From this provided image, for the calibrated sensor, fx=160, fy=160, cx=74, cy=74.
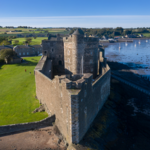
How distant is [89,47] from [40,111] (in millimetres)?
14710

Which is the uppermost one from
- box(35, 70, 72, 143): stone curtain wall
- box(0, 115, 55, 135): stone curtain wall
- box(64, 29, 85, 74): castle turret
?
box(64, 29, 85, 74): castle turret

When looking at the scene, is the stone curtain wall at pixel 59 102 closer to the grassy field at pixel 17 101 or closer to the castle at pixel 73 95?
the castle at pixel 73 95

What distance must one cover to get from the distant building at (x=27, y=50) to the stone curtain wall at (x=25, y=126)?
6094cm

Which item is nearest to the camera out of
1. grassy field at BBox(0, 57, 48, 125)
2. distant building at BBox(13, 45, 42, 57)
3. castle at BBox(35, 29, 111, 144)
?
castle at BBox(35, 29, 111, 144)

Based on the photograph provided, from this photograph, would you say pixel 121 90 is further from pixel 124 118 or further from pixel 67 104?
pixel 67 104

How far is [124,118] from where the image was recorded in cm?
2442

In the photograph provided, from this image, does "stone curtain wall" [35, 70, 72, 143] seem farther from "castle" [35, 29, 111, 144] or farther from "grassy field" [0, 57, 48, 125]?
"grassy field" [0, 57, 48, 125]

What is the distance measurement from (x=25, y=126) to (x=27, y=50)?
62498mm

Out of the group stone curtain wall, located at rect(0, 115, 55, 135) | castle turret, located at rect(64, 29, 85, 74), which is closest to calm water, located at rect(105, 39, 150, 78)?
castle turret, located at rect(64, 29, 85, 74)

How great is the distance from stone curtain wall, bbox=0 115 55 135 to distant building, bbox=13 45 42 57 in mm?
60937

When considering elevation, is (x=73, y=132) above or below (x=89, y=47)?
below

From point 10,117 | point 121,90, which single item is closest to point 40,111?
point 10,117

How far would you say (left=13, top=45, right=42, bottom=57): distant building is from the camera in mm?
73400

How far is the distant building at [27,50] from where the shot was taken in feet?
241
